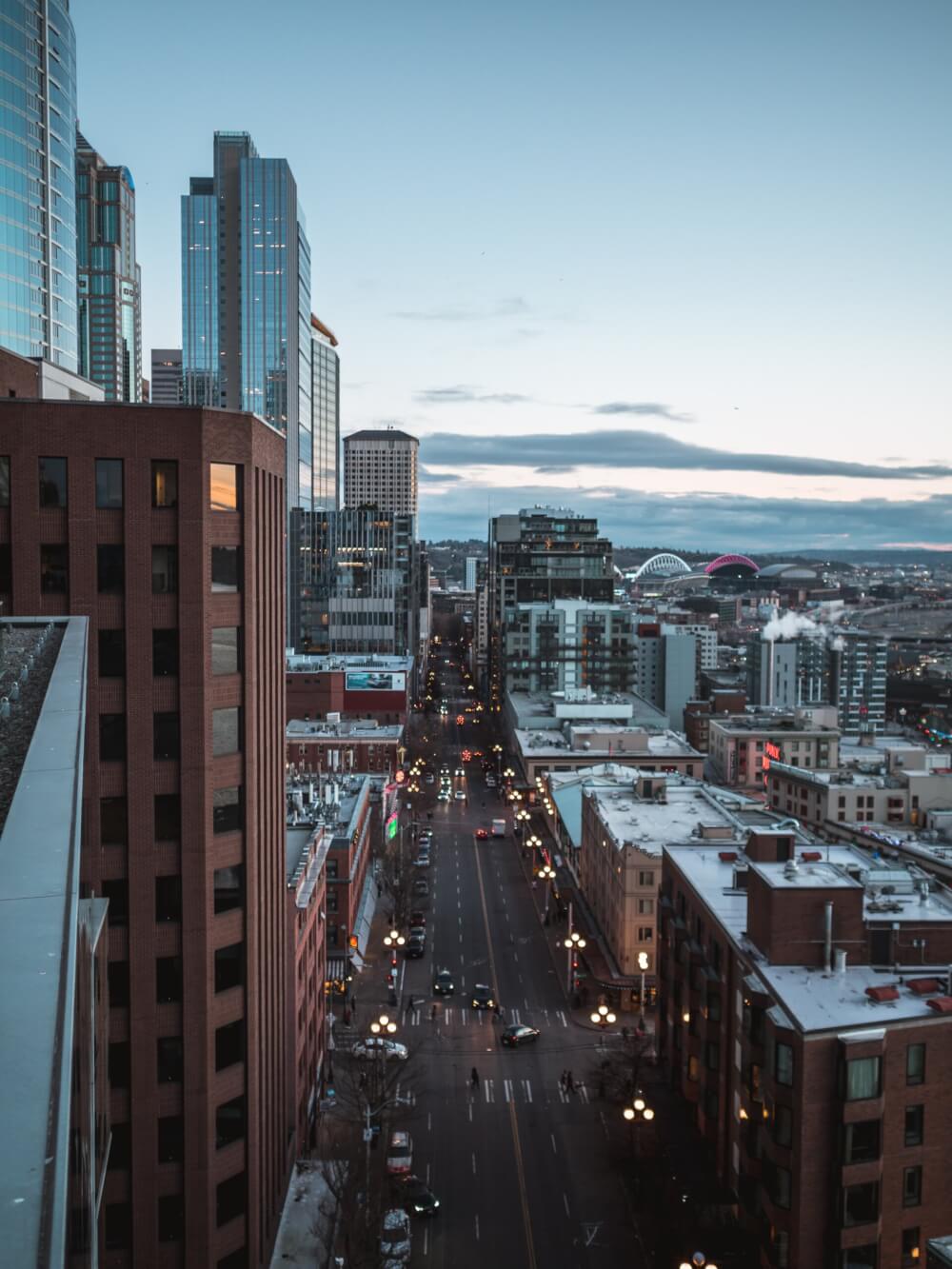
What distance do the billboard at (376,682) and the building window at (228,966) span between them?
103 meters

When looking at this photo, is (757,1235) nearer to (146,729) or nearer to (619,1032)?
(619,1032)

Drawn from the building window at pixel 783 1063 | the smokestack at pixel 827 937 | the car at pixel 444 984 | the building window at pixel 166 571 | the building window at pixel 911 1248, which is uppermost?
the building window at pixel 166 571

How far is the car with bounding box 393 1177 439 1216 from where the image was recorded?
39375mm

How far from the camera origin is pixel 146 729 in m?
28.9

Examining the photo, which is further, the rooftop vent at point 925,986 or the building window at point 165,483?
the rooftop vent at point 925,986

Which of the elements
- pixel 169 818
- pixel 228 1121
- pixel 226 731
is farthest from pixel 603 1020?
pixel 169 818

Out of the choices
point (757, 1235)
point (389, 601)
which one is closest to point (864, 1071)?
point (757, 1235)

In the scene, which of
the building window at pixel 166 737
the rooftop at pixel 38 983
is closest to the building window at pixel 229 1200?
the building window at pixel 166 737

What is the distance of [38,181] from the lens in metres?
92.0

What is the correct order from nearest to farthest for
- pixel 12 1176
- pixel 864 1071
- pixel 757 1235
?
pixel 12 1176 < pixel 864 1071 < pixel 757 1235

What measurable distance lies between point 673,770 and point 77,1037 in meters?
105

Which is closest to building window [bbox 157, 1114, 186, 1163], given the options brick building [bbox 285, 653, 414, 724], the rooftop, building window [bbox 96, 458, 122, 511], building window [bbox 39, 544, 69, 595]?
building window [bbox 39, 544, 69, 595]

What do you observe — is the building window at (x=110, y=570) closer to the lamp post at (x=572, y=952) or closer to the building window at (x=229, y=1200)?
the building window at (x=229, y=1200)

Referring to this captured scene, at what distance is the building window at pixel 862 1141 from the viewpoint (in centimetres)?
3153
